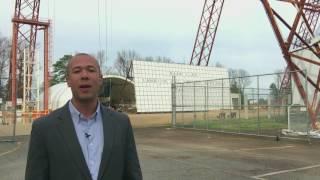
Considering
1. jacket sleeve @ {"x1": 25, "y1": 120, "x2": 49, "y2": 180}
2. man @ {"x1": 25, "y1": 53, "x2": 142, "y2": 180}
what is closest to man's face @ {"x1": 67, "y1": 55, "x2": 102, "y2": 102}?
man @ {"x1": 25, "y1": 53, "x2": 142, "y2": 180}

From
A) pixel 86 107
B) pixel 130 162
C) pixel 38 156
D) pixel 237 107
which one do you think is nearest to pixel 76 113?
pixel 86 107

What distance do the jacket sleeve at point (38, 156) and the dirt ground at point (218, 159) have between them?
8988mm

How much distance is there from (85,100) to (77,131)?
0.66 ft

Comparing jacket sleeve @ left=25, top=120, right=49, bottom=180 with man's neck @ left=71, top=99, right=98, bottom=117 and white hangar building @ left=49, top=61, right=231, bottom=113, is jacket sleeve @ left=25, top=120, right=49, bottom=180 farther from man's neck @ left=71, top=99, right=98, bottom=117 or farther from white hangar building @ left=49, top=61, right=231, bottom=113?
white hangar building @ left=49, top=61, right=231, bottom=113

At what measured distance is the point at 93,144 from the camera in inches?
129

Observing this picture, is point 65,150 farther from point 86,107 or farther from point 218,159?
point 218,159

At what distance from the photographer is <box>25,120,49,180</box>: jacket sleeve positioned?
3.29 metres

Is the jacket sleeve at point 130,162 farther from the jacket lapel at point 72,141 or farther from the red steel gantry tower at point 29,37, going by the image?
the red steel gantry tower at point 29,37

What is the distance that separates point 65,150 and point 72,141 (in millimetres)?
70

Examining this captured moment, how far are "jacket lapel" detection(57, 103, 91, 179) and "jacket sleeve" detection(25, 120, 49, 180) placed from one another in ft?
0.50

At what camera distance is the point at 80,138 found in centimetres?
325

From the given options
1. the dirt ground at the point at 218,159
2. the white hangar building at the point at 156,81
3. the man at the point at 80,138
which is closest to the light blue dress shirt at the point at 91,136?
the man at the point at 80,138

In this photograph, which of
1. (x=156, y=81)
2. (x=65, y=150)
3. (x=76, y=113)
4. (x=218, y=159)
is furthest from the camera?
(x=156, y=81)

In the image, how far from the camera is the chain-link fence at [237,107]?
97.4ft
